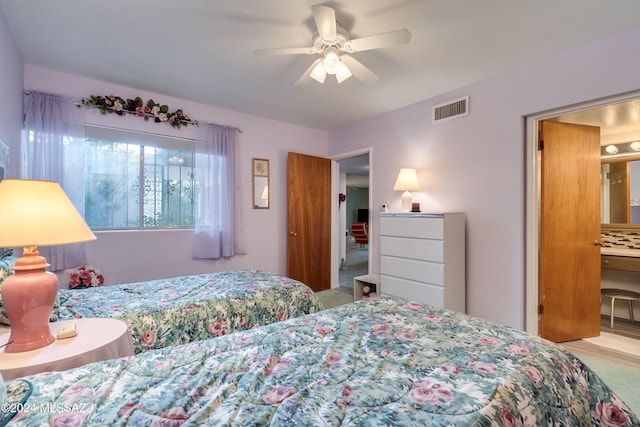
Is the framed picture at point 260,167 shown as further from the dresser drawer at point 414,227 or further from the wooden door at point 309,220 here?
the dresser drawer at point 414,227

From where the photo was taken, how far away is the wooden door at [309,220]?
4.00 m

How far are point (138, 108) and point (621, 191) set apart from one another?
5.34m

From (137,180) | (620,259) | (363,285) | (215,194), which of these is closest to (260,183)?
(215,194)

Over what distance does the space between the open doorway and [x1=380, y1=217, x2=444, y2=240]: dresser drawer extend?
811 mm

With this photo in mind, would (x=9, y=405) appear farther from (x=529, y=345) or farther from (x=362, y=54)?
(x=362, y=54)

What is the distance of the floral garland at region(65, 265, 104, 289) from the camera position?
8.26 ft

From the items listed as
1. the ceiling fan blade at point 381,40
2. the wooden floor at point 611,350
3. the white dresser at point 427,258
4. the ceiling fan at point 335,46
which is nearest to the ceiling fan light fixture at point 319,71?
the ceiling fan at point 335,46

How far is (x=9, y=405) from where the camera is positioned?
2.41ft

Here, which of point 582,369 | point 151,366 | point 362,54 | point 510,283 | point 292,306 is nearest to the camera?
point 151,366

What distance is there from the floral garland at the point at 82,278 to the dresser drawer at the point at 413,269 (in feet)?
8.85

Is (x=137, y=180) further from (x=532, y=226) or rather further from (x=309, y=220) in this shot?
(x=532, y=226)

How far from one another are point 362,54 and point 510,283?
7.62ft

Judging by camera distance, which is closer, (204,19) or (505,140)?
(204,19)

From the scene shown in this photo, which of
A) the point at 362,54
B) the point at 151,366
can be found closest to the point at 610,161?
the point at 362,54
